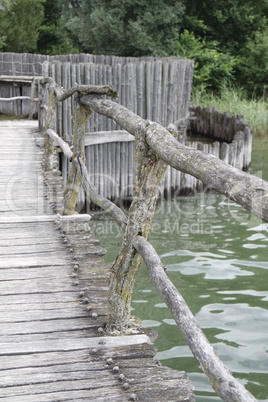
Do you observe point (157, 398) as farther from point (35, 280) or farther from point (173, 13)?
point (173, 13)

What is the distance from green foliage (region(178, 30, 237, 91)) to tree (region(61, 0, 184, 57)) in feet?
2.24

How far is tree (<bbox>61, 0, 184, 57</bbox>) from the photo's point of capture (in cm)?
2719

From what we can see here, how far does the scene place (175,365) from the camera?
5.36 meters

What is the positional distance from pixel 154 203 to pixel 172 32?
25809 millimetres

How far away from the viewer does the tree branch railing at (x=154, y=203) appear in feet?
7.14

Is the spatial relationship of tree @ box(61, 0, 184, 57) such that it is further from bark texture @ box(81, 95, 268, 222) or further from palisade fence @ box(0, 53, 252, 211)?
bark texture @ box(81, 95, 268, 222)

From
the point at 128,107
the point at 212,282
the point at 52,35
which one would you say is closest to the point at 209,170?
the point at 212,282

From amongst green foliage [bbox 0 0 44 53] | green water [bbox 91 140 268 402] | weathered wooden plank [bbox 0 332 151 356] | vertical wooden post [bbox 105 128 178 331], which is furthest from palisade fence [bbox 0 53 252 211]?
green foliage [bbox 0 0 44 53]

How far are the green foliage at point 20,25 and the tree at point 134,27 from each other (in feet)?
13.7

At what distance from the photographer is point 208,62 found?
27.5m

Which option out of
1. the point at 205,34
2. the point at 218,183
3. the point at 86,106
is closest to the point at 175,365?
the point at 86,106

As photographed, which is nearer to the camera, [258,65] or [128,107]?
[128,107]

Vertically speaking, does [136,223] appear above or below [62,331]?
above

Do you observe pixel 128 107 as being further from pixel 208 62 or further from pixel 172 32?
pixel 172 32
